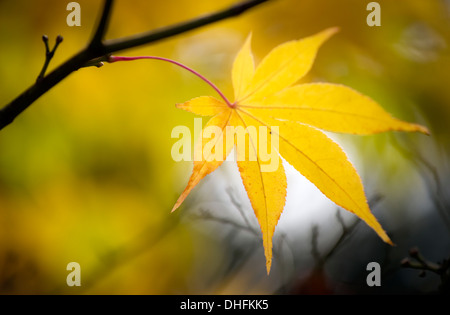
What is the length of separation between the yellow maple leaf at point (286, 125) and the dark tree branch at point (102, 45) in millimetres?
177

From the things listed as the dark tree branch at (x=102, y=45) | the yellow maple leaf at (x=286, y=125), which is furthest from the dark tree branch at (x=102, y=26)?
the yellow maple leaf at (x=286, y=125)

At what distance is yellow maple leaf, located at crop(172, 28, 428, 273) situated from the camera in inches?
17.8

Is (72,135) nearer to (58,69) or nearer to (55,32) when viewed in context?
(55,32)

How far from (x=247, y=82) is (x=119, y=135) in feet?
3.60

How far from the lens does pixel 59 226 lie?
144 centimetres

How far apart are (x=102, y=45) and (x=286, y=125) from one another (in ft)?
0.93

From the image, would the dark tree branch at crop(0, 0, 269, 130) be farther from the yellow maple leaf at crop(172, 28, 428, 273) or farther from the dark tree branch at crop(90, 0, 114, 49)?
the yellow maple leaf at crop(172, 28, 428, 273)

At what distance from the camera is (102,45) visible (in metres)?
0.32

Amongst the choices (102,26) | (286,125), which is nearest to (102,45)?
(102,26)

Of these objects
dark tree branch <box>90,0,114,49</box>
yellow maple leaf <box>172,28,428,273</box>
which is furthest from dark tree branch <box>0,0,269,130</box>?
yellow maple leaf <box>172,28,428,273</box>
